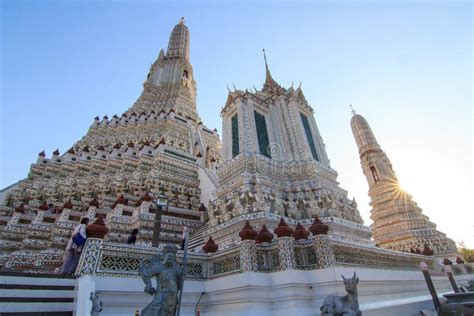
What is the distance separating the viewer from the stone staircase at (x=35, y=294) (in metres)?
4.68

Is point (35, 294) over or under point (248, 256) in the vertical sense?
under

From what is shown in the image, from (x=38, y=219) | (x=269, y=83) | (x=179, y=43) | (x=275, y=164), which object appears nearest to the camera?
(x=275, y=164)

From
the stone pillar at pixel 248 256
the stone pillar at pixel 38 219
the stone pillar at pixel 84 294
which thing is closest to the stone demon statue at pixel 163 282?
the stone pillar at pixel 84 294

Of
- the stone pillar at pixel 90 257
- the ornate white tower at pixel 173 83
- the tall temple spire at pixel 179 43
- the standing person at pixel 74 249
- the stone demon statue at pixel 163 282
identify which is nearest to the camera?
the stone demon statue at pixel 163 282

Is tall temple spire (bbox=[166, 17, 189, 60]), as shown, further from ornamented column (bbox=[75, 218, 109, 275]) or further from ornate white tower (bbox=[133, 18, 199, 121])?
ornamented column (bbox=[75, 218, 109, 275])

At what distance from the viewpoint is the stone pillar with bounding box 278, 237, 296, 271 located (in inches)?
228

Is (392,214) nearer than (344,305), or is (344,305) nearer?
(344,305)

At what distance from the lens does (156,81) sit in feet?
116

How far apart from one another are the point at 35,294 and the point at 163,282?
8.62ft

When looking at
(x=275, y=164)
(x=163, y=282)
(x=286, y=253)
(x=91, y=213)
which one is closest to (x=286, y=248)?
(x=286, y=253)

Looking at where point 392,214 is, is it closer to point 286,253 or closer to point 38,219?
point 286,253

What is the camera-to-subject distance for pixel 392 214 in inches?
762

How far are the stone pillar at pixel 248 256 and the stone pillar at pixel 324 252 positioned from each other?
1.37 meters

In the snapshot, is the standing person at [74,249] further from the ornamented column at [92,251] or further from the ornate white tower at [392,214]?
the ornate white tower at [392,214]
